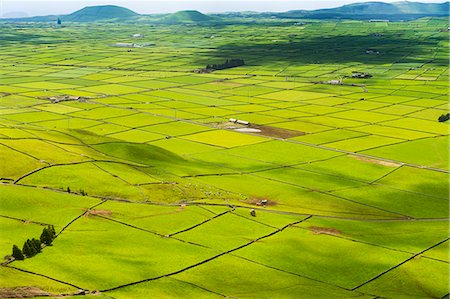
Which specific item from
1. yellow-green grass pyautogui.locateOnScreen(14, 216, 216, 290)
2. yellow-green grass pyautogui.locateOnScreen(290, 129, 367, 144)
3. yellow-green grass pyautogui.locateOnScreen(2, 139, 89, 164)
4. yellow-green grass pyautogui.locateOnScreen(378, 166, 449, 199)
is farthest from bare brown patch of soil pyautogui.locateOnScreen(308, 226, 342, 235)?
yellow-green grass pyautogui.locateOnScreen(290, 129, 367, 144)

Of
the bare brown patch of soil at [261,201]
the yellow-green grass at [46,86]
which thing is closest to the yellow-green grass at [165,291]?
the bare brown patch of soil at [261,201]

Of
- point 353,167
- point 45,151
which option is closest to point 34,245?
point 45,151

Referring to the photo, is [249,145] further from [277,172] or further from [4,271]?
[4,271]

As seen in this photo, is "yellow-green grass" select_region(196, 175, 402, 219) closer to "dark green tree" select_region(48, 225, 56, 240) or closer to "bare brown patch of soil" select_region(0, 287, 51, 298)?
"dark green tree" select_region(48, 225, 56, 240)

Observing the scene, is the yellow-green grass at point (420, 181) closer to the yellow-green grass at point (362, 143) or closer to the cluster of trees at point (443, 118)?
the yellow-green grass at point (362, 143)

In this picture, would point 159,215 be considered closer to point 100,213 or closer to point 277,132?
point 100,213

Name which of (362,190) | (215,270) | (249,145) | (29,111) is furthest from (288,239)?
(29,111)
